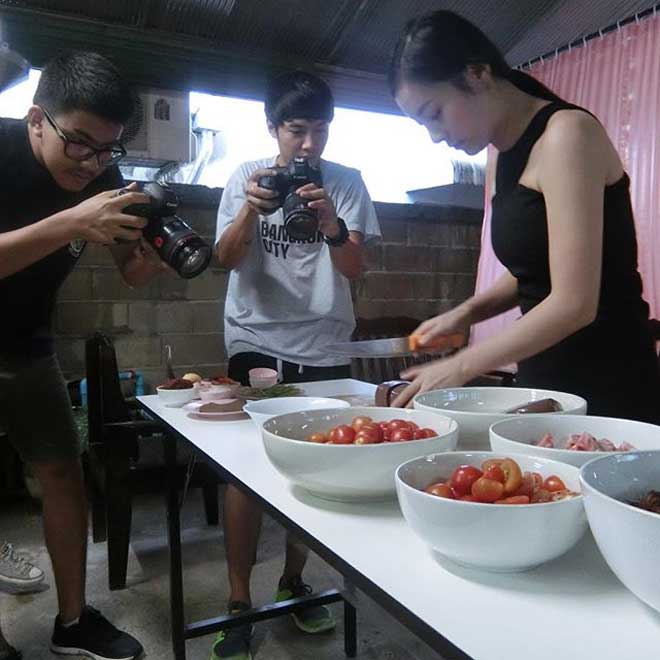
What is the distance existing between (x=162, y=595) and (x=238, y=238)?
1.10 meters

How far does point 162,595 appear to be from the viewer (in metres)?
1.88

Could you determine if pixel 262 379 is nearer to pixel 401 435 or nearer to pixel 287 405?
pixel 287 405

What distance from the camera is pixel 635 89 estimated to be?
2482 millimetres

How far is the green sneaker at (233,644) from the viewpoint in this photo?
147 cm

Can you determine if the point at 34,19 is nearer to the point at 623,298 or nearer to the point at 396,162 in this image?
the point at 396,162

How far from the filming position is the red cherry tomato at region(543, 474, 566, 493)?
58cm

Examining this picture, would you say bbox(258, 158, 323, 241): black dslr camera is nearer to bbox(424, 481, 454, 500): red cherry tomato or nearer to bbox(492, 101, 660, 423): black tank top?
bbox(492, 101, 660, 423): black tank top

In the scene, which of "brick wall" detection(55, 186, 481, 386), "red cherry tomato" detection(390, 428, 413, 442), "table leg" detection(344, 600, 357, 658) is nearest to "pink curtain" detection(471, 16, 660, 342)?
"brick wall" detection(55, 186, 481, 386)

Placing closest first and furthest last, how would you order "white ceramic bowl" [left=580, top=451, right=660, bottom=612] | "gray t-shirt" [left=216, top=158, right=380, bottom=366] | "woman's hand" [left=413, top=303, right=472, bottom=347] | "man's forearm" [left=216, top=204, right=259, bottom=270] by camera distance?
"white ceramic bowl" [left=580, top=451, right=660, bottom=612] < "woman's hand" [left=413, top=303, right=472, bottom=347] < "man's forearm" [left=216, top=204, right=259, bottom=270] < "gray t-shirt" [left=216, top=158, right=380, bottom=366]

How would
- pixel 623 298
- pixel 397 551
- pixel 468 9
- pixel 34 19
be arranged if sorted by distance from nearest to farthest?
pixel 397 551, pixel 623 298, pixel 34 19, pixel 468 9

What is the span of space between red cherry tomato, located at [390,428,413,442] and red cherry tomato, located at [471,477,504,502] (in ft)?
0.57

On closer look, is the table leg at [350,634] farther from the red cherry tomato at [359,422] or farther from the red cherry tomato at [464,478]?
the red cherry tomato at [464,478]

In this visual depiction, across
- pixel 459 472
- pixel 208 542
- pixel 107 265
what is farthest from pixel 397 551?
pixel 107 265

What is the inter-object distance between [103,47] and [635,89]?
217cm
